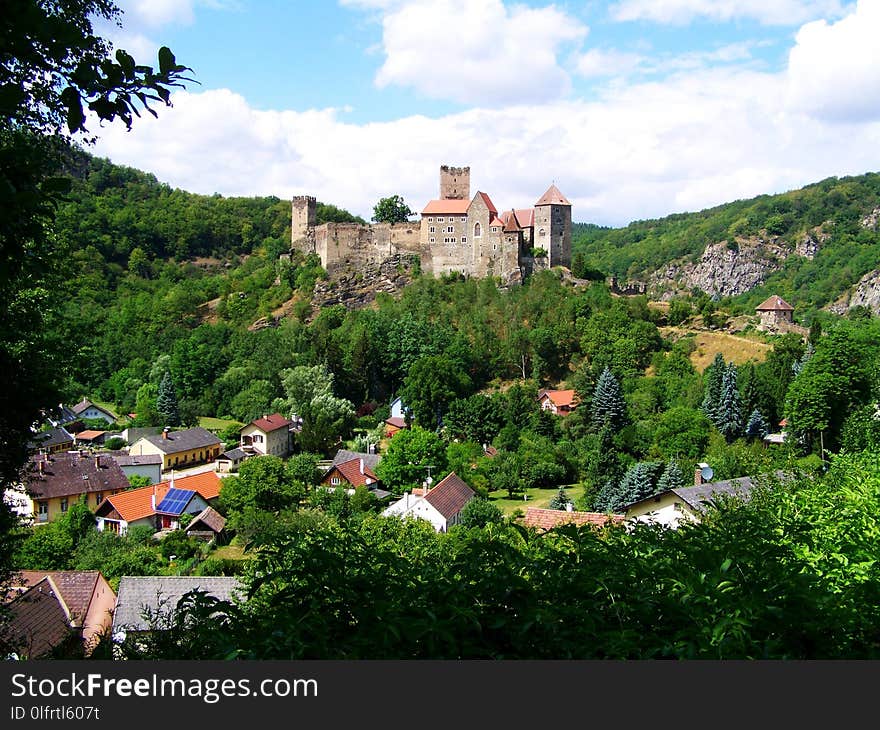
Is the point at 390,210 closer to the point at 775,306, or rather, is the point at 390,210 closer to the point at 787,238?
the point at 775,306

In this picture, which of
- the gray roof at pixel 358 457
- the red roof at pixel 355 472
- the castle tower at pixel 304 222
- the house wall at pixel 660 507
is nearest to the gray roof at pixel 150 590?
the house wall at pixel 660 507

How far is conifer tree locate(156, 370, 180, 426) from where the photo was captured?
43219 mm

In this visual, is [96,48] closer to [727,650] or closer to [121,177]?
[727,650]

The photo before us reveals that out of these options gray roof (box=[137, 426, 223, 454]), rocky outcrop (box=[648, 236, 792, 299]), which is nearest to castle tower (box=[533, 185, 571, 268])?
gray roof (box=[137, 426, 223, 454])

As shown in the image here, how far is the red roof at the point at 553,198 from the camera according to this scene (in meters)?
46.4

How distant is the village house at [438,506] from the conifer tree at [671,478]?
648 centimetres

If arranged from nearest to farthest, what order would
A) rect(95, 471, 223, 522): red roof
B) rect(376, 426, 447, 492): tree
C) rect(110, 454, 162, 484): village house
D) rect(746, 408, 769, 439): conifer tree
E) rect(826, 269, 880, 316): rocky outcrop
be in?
rect(95, 471, 223, 522): red roof, rect(376, 426, 447, 492): tree, rect(746, 408, 769, 439): conifer tree, rect(110, 454, 162, 484): village house, rect(826, 269, 880, 316): rocky outcrop

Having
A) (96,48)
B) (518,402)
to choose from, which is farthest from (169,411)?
(96,48)

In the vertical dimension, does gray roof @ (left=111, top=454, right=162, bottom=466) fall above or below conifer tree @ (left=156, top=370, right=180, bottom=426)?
below

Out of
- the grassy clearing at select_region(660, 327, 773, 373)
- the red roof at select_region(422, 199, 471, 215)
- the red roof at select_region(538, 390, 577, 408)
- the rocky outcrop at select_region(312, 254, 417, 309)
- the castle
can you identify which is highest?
the red roof at select_region(422, 199, 471, 215)

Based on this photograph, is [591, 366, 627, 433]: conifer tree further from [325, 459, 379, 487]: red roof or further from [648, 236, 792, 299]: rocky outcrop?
[648, 236, 792, 299]: rocky outcrop

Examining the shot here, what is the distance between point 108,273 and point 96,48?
6646cm

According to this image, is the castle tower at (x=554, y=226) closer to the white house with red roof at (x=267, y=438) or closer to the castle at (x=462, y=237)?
the castle at (x=462, y=237)

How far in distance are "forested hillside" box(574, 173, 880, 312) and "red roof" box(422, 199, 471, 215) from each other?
3170 centimetres
